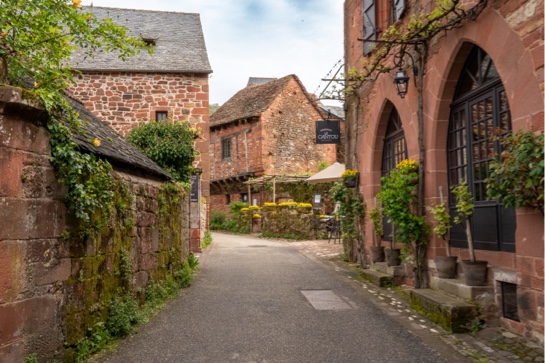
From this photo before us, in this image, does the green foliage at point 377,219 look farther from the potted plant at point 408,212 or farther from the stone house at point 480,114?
the potted plant at point 408,212

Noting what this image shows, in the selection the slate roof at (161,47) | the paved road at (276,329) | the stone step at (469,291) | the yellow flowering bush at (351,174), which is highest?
the slate roof at (161,47)

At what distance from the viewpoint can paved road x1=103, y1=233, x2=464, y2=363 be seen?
4.64 m

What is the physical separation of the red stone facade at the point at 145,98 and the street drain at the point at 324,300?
9.66m

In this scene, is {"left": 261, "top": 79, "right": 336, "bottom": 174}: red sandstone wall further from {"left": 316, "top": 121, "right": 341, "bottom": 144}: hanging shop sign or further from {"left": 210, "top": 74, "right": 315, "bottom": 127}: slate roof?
{"left": 316, "top": 121, "right": 341, "bottom": 144}: hanging shop sign

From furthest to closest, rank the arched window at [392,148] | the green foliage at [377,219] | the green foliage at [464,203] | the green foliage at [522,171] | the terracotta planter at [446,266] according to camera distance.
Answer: the green foliage at [377,219] → the arched window at [392,148] → the terracotta planter at [446,266] → the green foliage at [464,203] → the green foliage at [522,171]

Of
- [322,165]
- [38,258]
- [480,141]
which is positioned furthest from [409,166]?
[322,165]

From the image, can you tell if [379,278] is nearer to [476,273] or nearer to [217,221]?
[476,273]

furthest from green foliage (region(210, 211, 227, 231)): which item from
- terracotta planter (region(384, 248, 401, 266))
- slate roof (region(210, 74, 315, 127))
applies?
terracotta planter (region(384, 248, 401, 266))

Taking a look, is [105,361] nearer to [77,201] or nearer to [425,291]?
[77,201]

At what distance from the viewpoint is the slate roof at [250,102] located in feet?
90.6

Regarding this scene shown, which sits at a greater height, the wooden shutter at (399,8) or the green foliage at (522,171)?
the wooden shutter at (399,8)

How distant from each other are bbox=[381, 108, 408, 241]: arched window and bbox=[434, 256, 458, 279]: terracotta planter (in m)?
2.38

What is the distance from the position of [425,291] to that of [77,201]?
4378 millimetres

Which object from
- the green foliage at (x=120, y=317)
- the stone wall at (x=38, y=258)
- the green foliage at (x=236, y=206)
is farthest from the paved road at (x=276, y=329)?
the green foliage at (x=236, y=206)
